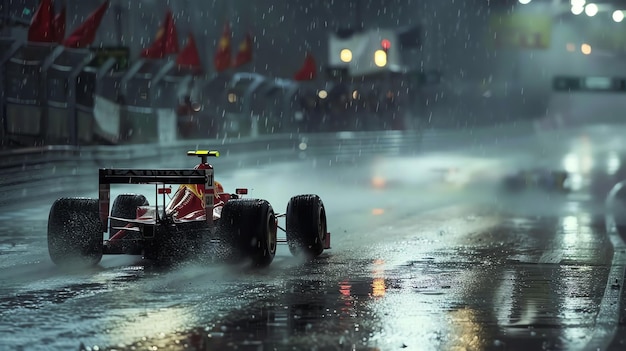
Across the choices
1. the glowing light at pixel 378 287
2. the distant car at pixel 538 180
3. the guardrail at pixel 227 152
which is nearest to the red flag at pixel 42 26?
the guardrail at pixel 227 152

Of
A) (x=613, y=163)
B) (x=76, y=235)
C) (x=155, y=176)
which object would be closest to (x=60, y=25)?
(x=76, y=235)

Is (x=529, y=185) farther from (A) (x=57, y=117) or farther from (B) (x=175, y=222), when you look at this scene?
(B) (x=175, y=222)

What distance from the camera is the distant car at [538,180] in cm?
3200

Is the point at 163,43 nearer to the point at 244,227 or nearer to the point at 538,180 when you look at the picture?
the point at 538,180

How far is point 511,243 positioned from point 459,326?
25.6 ft

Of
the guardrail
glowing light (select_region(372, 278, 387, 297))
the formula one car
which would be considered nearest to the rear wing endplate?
the formula one car

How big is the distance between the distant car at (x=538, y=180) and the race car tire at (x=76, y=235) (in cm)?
1883

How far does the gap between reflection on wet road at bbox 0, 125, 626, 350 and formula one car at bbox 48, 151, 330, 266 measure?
0.75 ft

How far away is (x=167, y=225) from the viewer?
13031mm

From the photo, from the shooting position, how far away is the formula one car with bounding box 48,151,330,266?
516 inches

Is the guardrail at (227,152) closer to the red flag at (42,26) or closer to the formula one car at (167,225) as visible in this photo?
the red flag at (42,26)

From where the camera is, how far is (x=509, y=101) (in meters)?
94.6

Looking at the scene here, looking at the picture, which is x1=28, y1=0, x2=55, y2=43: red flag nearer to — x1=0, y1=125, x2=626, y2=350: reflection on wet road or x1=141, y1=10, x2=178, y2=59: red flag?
x1=141, y1=10, x2=178, y2=59: red flag

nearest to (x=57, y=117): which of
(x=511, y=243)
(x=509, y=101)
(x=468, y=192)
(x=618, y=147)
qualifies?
(x=468, y=192)
